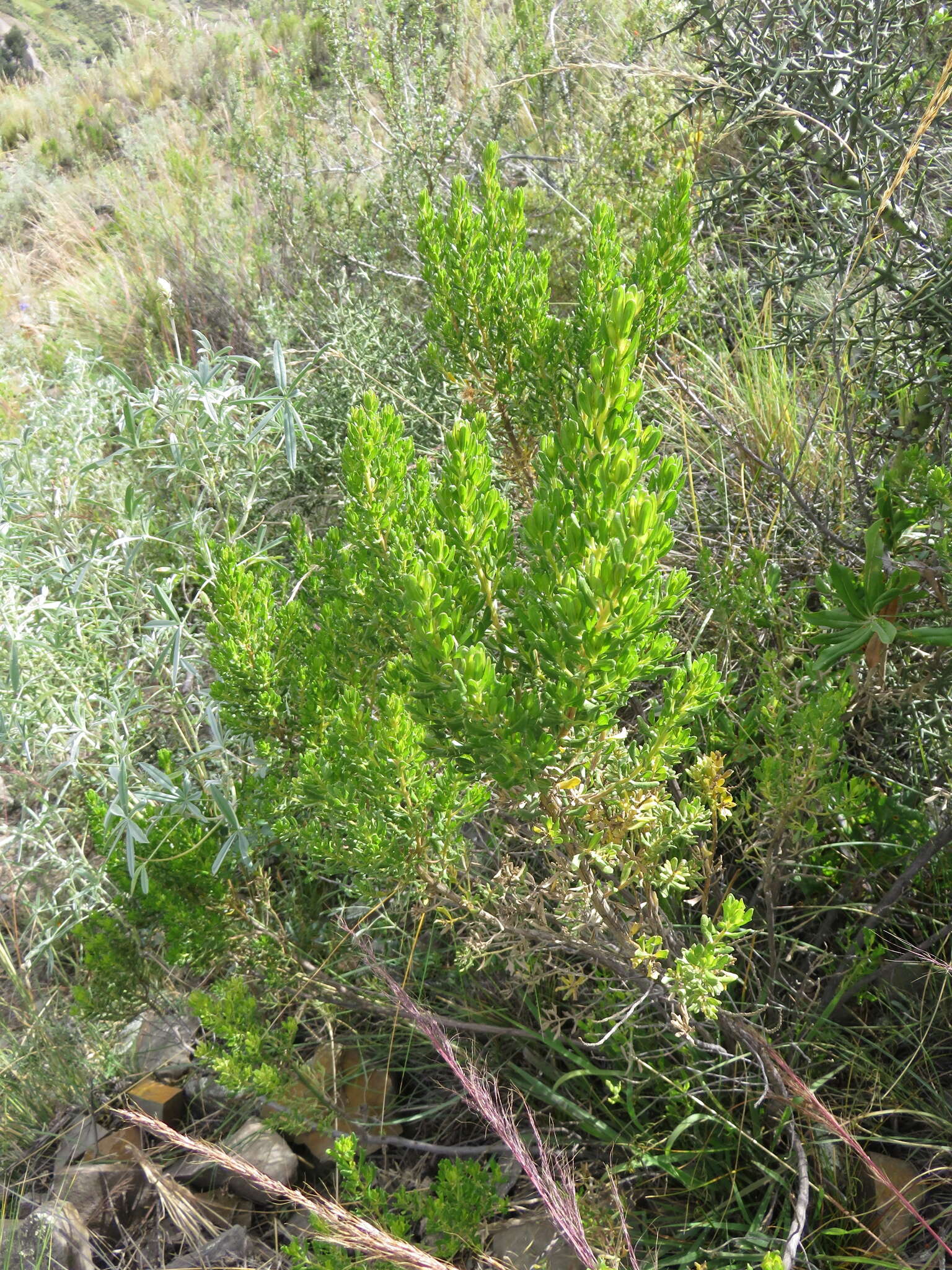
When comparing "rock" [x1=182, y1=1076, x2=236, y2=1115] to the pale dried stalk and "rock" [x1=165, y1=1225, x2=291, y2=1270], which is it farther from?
the pale dried stalk

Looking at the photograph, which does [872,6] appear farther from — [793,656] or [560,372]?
[793,656]

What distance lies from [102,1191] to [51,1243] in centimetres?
20

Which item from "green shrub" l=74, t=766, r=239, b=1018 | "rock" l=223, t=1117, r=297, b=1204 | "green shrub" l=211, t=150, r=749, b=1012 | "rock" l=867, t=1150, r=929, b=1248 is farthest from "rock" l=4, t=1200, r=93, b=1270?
"rock" l=867, t=1150, r=929, b=1248

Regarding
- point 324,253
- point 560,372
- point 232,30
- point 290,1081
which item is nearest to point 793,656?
point 560,372

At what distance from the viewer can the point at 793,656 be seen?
1.67 metres

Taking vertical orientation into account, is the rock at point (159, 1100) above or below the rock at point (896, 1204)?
below

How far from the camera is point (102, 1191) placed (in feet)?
6.88

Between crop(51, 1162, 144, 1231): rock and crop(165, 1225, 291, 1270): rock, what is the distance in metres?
0.25

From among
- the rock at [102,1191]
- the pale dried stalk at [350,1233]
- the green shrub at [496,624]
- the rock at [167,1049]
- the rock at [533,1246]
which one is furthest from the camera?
the rock at [167,1049]

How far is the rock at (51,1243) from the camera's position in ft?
6.16

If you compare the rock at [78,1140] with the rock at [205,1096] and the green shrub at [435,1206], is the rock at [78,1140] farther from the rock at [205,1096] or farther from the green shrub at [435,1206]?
the green shrub at [435,1206]

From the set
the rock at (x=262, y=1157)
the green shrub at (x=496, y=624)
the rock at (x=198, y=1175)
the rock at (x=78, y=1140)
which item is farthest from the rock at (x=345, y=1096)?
the green shrub at (x=496, y=624)

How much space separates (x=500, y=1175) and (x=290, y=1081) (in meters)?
0.47

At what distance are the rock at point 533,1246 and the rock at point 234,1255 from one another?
47 cm
